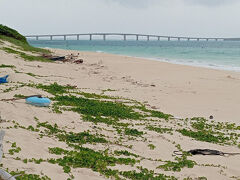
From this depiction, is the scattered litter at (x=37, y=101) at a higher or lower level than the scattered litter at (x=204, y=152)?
higher

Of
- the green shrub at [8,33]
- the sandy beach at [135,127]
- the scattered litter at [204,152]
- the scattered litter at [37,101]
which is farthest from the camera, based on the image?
the green shrub at [8,33]

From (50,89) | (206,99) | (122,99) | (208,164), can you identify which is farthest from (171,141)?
(206,99)

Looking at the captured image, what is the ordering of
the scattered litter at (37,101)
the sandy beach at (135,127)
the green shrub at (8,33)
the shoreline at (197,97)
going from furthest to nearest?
1. the green shrub at (8,33)
2. the shoreline at (197,97)
3. the scattered litter at (37,101)
4. the sandy beach at (135,127)

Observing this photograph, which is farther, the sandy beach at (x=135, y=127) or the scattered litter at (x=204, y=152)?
the scattered litter at (x=204, y=152)

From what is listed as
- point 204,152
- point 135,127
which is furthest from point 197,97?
point 204,152

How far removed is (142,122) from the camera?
36.3 feet

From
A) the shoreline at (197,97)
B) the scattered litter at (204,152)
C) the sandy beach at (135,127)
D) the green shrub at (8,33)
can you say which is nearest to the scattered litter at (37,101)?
the sandy beach at (135,127)

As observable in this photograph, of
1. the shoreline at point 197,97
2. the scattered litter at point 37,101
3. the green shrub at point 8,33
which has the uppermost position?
the green shrub at point 8,33

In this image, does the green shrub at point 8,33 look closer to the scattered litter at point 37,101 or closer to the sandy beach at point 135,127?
the sandy beach at point 135,127

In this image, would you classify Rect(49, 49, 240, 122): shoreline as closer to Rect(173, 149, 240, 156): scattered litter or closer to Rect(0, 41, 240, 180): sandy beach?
Rect(0, 41, 240, 180): sandy beach

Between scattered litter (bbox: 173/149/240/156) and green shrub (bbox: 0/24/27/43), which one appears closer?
scattered litter (bbox: 173/149/240/156)

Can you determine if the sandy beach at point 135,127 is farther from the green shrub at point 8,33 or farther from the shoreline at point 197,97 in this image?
the green shrub at point 8,33

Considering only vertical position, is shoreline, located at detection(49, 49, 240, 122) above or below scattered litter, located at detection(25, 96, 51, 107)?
below

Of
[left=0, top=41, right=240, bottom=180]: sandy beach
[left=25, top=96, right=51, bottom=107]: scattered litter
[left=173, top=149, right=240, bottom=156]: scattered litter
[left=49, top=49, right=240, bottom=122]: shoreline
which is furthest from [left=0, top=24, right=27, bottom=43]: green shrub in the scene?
[left=173, top=149, right=240, bottom=156]: scattered litter
